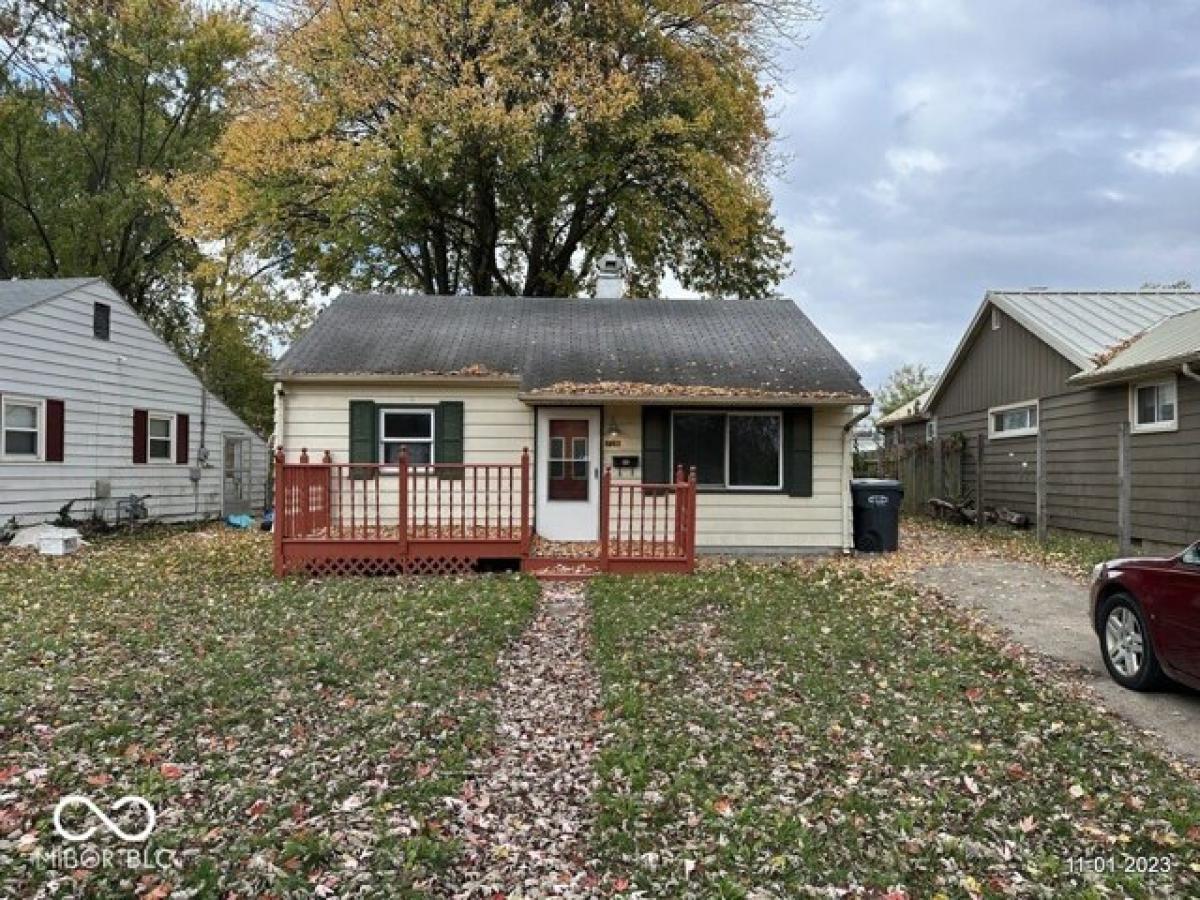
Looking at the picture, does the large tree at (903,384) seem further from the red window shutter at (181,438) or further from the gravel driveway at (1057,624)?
the red window shutter at (181,438)

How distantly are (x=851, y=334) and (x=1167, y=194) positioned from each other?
12715 mm

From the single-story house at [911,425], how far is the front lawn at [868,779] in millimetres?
14322

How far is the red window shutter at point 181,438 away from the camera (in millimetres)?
15484

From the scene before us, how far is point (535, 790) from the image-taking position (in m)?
3.52

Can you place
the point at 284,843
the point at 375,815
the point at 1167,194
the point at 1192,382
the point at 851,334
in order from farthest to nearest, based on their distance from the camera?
the point at 851,334 < the point at 1167,194 < the point at 1192,382 < the point at 375,815 < the point at 284,843

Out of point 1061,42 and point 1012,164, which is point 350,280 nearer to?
point 1012,164

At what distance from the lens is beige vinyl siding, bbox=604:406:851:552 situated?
10.7 meters

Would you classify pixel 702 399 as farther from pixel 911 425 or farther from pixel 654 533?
pixel 911 425

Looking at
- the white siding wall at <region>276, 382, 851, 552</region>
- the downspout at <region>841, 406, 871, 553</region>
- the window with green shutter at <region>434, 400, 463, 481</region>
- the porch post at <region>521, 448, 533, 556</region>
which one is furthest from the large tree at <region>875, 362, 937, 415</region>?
the porch post at <region>521, 448, 533, 556</region>

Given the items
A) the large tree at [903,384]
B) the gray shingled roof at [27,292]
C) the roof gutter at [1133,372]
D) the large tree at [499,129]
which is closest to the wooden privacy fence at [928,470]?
the roof gutter at [1133,372]

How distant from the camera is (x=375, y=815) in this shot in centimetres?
318

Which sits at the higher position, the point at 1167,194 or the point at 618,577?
the point at 1167,194

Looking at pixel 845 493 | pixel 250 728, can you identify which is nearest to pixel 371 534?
pixel 250 728

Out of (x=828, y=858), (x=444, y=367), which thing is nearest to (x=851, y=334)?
(x=444, y=367)
